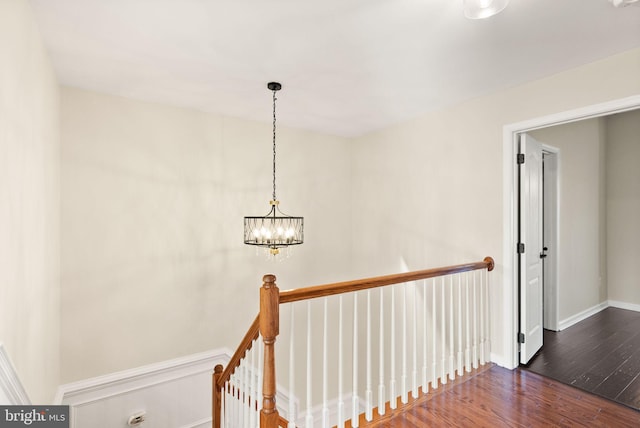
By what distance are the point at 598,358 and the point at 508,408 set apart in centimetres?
164

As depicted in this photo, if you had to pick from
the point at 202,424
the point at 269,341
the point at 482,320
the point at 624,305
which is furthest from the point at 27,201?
the point at 624,305

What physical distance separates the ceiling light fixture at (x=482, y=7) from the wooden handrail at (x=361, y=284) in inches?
62.9

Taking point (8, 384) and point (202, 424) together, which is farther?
point (202, 424)

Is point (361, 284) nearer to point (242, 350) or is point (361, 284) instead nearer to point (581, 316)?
point (242, 350)

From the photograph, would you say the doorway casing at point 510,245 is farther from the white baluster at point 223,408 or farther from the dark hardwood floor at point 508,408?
the white baluster at point 223,408

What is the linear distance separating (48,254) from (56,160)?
82 centimetres

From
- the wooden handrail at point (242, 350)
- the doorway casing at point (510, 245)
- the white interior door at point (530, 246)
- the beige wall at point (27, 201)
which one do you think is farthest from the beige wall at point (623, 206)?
the beige wall at point (27, 201)

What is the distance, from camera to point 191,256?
144 inches

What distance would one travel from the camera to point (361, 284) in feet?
7.38

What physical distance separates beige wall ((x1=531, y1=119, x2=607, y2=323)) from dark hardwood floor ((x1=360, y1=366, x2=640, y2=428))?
1986 mm

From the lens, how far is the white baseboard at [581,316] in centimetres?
429

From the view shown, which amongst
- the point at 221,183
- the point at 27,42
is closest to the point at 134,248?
the point at 221,183

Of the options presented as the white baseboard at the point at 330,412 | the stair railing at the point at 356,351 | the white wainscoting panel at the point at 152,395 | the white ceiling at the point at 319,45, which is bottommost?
the white baseboard at the point at 330,412

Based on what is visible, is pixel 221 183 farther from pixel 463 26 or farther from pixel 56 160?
pixel 463 26
